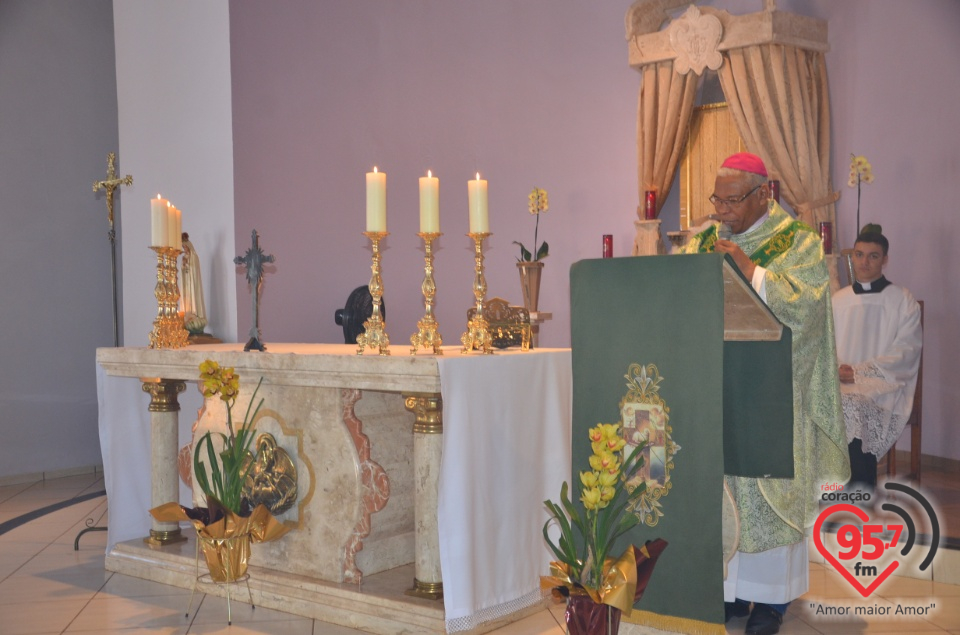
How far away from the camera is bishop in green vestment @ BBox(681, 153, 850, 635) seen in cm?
337

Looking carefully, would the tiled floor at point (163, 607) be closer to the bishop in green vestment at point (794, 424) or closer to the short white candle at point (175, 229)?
the bishop in green vestment at point (794, 424)

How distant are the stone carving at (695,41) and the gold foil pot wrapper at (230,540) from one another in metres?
4.05

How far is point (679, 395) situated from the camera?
2.95 metres

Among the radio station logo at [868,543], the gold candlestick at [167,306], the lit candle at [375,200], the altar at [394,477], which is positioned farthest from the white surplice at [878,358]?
the gold candlestick at [167,306]

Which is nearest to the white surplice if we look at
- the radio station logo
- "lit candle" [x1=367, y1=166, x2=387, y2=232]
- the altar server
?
the altar server

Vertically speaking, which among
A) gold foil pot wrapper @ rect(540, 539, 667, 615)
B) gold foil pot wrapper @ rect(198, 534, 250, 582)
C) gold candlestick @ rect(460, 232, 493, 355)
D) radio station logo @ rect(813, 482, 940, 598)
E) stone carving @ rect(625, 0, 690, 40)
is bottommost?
radio station logo @ rect(813, 482, 940, 598)

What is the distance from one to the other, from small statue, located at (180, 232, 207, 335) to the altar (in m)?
0.65

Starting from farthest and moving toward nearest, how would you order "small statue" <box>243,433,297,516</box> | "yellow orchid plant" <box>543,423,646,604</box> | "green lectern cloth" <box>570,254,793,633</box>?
"small statue" <box>243,433,297,516</box> < "green lectern cloth" <box>570,254,793,633</box> < "yellow orchid plant" <box>543,423,646,604</box>

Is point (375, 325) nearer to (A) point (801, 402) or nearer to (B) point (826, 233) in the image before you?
(A) point (801, 402)

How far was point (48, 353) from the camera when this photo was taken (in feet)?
24.8

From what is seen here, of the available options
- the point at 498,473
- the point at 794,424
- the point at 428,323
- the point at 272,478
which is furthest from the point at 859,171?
the point at 272,478

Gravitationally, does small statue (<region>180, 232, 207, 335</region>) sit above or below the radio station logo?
above

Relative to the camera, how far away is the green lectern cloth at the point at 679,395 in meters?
2.91

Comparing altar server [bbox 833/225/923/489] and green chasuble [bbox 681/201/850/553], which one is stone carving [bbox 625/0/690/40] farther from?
green chasuble [bbox 681/201/850/553]
